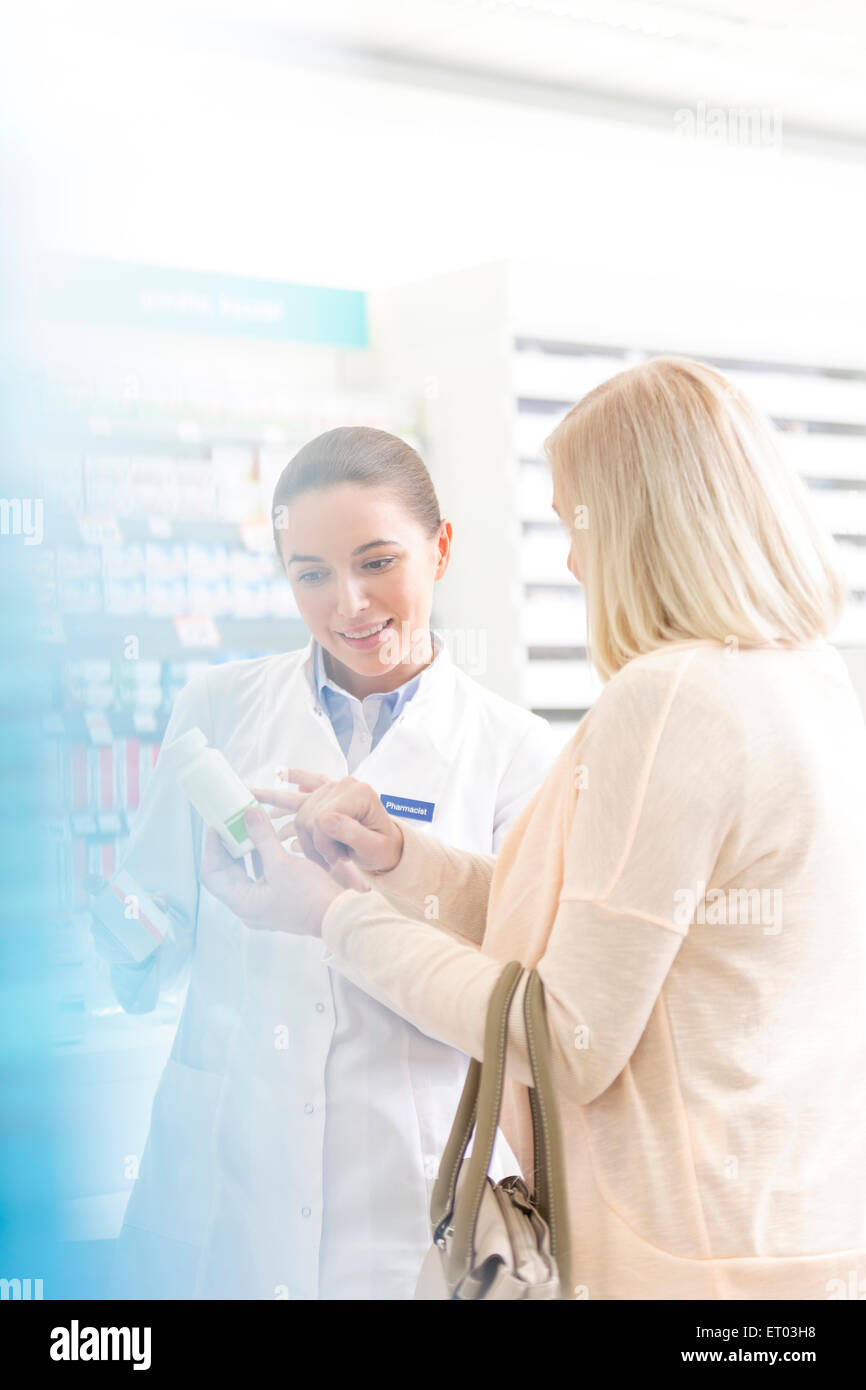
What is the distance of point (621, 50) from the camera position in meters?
3.50

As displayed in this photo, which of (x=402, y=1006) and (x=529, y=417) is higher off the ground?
(x=529, y=417)

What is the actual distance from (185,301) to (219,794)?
95 cm

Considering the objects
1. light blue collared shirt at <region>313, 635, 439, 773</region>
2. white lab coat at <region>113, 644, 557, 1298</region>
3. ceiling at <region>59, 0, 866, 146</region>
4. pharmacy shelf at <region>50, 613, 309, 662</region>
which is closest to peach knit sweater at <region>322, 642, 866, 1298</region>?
white lab coat at <region>113, 644, 557, 1298</region>

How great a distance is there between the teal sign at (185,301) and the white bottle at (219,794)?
81 centimetres

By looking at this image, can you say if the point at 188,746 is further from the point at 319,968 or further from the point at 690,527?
the point at 690,527


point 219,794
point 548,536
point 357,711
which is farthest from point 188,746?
point 548,536

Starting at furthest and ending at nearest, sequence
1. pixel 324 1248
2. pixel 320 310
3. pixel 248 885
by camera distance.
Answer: pixel 320 310 → pixel 324 1248 → pixel 248 885

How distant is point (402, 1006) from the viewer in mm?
1415

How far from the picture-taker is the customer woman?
1.28m

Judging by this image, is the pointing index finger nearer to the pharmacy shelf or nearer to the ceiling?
the pharmacy shelf

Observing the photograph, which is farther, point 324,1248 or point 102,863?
point 102,863
